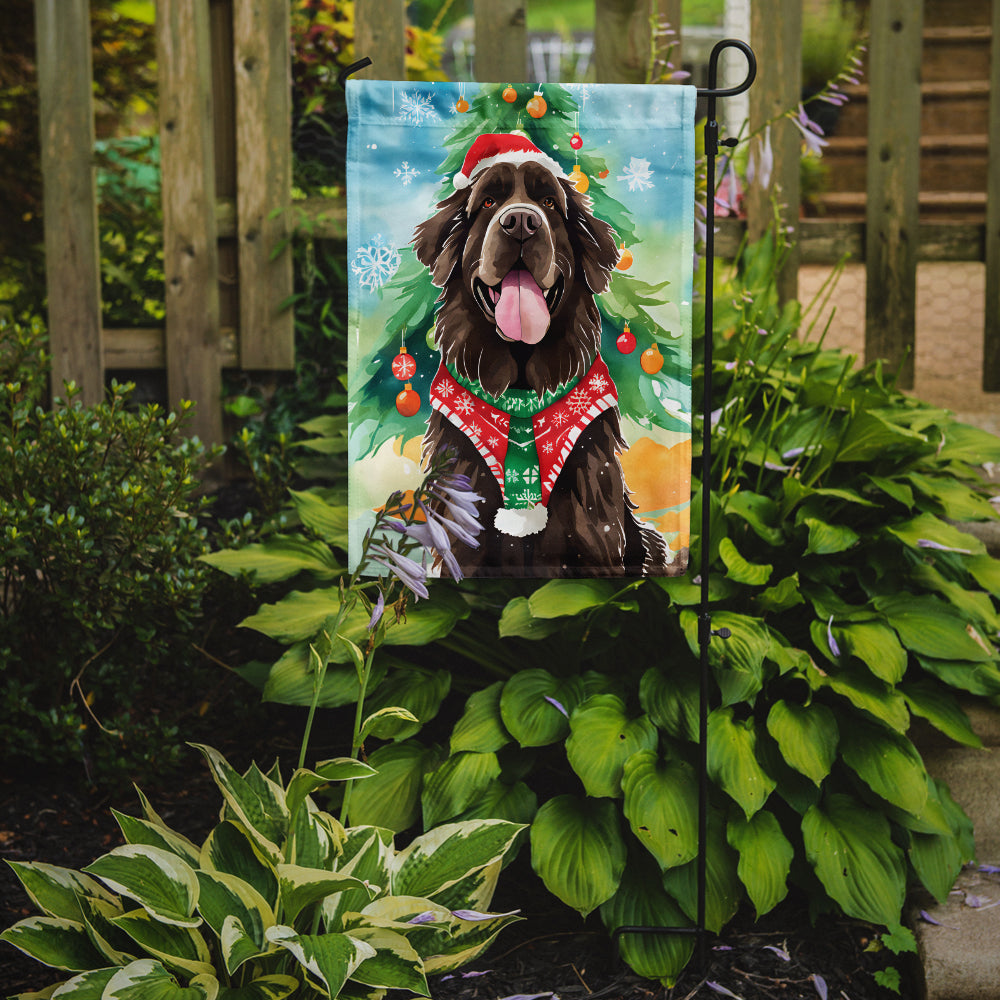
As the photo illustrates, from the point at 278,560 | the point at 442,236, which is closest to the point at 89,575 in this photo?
the point at 278,560

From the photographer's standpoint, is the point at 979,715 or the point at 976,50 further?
the point at 976,50

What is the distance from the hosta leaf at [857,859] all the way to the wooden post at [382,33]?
2378 mm

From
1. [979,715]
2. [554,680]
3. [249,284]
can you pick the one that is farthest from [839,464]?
[249,284]

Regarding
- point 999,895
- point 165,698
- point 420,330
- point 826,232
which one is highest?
point 826,232

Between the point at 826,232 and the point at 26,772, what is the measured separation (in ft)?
9.40

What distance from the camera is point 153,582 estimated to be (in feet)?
7.27

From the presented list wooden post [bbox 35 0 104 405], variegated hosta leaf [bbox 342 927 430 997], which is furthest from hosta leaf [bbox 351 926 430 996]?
wooden post [bbox 35 0 104 405]

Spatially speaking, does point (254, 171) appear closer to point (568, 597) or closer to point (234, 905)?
point (568, 597)

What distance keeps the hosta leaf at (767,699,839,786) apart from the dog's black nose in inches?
40.7

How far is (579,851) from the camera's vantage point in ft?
5.95

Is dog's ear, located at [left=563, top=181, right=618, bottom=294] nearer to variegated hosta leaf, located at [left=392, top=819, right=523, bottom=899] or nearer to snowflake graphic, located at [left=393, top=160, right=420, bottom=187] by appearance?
snowflake graphic, located at [left=393, top=160, right=420, bottom=187]

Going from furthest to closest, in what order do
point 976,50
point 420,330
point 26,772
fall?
1. point 976,50
2. point 26,772
3. point 420,330

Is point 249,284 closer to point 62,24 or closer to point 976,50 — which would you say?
point 62,24

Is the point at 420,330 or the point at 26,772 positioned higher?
the point at 420,330
